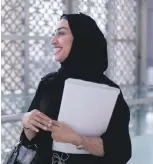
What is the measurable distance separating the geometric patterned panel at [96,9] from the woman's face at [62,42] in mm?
901

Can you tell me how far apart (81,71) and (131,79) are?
4.00ft

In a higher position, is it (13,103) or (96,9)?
(96,9)

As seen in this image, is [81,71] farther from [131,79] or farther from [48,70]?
[131,79]

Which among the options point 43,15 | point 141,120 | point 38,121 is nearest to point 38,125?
point 38,121

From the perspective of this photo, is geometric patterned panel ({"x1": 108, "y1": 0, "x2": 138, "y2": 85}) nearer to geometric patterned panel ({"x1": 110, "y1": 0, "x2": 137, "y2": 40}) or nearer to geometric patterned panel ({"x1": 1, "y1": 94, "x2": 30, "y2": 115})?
geometric patterned panel ({"x1": 110, "y1": 0, "x2": 137, "y2": 40})

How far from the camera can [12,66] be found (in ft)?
5.60

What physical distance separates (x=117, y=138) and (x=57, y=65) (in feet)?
2.99

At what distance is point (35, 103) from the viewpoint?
1.10 m

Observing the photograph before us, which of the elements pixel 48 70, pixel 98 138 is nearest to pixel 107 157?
pixel 98 138

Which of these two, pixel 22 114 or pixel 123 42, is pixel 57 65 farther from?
pixel 123 42

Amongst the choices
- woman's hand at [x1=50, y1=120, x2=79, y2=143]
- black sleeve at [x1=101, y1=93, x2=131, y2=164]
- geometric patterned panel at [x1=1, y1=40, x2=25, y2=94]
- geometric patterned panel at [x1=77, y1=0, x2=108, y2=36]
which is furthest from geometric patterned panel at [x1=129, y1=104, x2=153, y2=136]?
woman's hand at [x1=50, y1=120, x2=79, y2=143]

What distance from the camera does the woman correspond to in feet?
3.33

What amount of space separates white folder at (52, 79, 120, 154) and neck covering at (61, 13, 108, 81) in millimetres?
76

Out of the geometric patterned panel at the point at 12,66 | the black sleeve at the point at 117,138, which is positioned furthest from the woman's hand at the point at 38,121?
the geometric patterned panel at the point at 12,66
